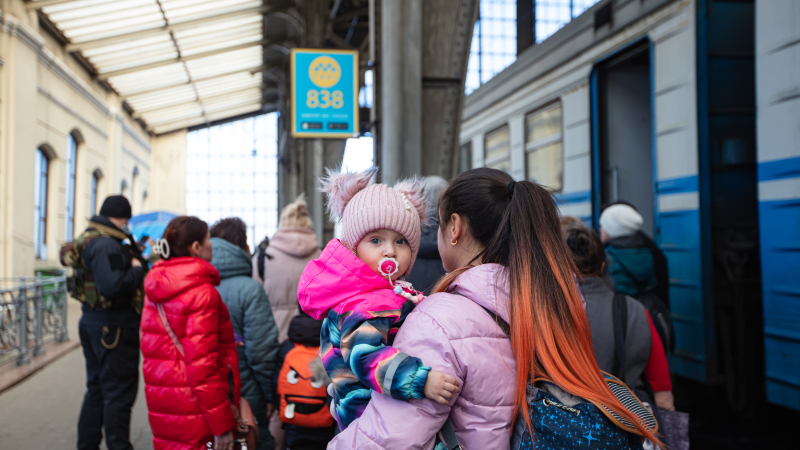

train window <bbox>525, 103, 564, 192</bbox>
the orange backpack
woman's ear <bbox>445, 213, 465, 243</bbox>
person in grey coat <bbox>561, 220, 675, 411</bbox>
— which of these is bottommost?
the orange backpack

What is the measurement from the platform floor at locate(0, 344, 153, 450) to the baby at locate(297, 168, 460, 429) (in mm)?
3908

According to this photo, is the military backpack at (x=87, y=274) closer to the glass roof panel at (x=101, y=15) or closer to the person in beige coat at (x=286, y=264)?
the person in beige coat at (x=286, y=264)

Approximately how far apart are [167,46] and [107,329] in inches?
708

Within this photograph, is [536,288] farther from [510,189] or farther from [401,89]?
[401,89]

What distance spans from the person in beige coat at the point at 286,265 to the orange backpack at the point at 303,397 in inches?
37.8

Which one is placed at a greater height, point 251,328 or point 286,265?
point 286,265

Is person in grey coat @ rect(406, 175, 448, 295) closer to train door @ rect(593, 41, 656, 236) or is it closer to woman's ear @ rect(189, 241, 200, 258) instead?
woman's ear @ rect(189, 241, 200, 258)

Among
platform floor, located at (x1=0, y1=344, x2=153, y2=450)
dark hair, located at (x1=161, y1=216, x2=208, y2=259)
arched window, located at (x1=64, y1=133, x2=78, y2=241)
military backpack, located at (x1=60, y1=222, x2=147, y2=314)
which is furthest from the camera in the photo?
arched window, located at (x1=64, y1=133, x2=78, y2=241)

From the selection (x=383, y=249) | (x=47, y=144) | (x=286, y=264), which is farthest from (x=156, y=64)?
(x=383, y=249)

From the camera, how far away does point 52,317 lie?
9.66 meters

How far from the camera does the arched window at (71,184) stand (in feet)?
58.9

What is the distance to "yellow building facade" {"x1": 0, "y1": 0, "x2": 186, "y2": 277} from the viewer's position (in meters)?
12.9

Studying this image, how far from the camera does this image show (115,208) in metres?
3.99

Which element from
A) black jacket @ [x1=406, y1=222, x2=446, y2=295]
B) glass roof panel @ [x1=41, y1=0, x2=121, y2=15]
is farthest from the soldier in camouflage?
glass roof panel @ [x1=41, y1=0, x2=121, y2=15]
